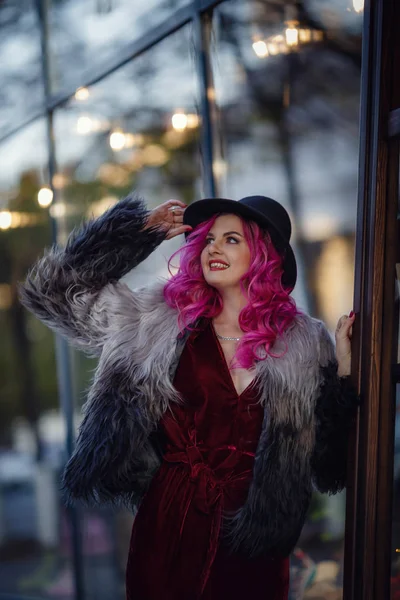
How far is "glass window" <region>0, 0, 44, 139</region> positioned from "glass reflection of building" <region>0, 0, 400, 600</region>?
0.03ft

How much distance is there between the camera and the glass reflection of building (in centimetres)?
242

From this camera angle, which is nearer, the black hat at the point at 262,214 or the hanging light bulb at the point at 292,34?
the black hat at the point at 262,214

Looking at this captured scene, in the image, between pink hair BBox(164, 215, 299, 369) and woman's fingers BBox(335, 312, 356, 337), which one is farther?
pink hair BBox(164, 215, 299, 369)

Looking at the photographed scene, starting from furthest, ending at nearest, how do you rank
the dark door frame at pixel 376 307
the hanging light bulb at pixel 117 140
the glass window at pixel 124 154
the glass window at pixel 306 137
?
the hanging light bulb at pixel 117 140 < the glass window at pixel 124 154 < the glass window at pixel 306 137 < the dark door frame at pixel 376 307

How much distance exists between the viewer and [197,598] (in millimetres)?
1896

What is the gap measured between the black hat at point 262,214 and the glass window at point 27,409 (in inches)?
80.1

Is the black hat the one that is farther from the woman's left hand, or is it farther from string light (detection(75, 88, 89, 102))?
string light (detection(75, 88, 89, 102))

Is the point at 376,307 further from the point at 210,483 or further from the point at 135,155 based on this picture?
the point at 135,155

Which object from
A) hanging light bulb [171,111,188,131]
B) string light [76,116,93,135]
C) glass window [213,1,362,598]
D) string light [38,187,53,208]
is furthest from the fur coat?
string light [38,187,53,208]

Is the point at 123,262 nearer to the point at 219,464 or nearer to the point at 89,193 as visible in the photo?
the point at 219,464

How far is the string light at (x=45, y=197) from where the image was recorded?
12.6 feet

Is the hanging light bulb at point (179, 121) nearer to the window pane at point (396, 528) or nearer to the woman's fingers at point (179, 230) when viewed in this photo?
the woman's fingers at point (179, 230)

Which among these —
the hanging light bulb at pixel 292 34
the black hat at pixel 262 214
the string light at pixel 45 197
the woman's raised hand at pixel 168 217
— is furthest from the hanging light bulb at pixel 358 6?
the string light at pixel 45 197

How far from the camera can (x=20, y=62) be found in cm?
400
